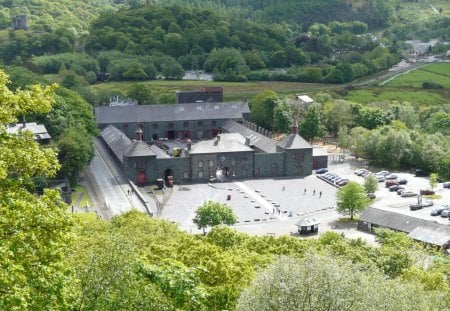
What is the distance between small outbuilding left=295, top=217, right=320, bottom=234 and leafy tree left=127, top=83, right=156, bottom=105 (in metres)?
51.9

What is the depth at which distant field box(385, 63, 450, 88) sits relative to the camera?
12675 cm

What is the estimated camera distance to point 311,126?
83938 mm

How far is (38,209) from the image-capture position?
1550cm

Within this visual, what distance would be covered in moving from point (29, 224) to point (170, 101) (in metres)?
86.6

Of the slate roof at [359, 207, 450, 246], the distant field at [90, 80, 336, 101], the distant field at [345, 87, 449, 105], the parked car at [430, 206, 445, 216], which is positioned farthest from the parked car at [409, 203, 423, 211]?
the distant field at [90, 80, 336, 101]

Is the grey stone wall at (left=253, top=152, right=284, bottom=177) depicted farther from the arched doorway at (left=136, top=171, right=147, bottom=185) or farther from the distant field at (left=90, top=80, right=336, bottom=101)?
the distant field at (left=90, top=80, right=336, bottom=101)

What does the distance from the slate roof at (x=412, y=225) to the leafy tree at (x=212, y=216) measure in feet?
36.2

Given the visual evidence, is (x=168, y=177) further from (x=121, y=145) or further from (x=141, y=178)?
(x=121, y=145)

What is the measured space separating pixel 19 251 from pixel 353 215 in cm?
4644

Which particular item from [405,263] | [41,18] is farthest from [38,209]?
[41,18]

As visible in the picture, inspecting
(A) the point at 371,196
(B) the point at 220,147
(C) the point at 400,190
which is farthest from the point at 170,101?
(A) the point at 371,196

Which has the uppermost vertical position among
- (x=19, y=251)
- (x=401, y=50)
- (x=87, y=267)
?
(x=19, y=251)

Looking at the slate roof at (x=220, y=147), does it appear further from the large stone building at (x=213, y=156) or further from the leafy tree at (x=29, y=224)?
the leafy tree at (x=29, y=224)

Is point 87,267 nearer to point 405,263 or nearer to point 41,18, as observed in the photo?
point 405,263
